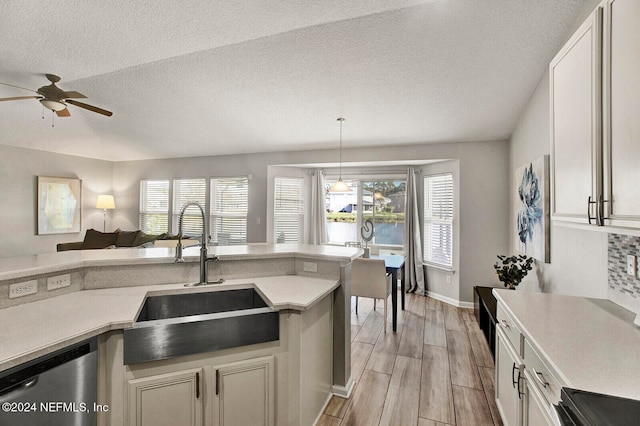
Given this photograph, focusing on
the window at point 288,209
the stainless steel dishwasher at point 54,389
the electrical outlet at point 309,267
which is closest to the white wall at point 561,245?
the electrical outlet at point 309,267

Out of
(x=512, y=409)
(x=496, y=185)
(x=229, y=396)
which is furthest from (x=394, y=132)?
(x=229, y=396)

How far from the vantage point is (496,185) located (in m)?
4.18

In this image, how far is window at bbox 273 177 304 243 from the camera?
224 inches

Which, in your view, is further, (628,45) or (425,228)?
(425,228)

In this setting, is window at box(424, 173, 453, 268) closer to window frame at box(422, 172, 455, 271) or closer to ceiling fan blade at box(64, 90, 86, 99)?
window frame at box(422, 172, 455, 271)

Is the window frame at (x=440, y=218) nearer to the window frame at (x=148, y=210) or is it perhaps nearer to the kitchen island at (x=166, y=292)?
the kitchen island at (x=166, y=292)

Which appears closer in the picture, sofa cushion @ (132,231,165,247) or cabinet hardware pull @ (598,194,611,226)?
cabinet hardware pull @ (598,194,611,226)

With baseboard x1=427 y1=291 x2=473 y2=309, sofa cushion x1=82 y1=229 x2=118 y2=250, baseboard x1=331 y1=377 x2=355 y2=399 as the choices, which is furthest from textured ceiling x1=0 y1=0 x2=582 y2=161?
baseboard x1=331 y1=377 x2=355 y2=399

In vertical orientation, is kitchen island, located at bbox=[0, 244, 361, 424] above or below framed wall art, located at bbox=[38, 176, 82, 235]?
below

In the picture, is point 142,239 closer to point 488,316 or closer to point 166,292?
point 166,292

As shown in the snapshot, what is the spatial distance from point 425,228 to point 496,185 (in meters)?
1.35

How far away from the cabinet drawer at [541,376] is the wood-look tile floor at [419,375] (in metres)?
0.96

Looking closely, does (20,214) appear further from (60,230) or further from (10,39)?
A: (10,39)

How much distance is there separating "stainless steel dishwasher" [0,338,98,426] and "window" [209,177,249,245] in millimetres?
4622
